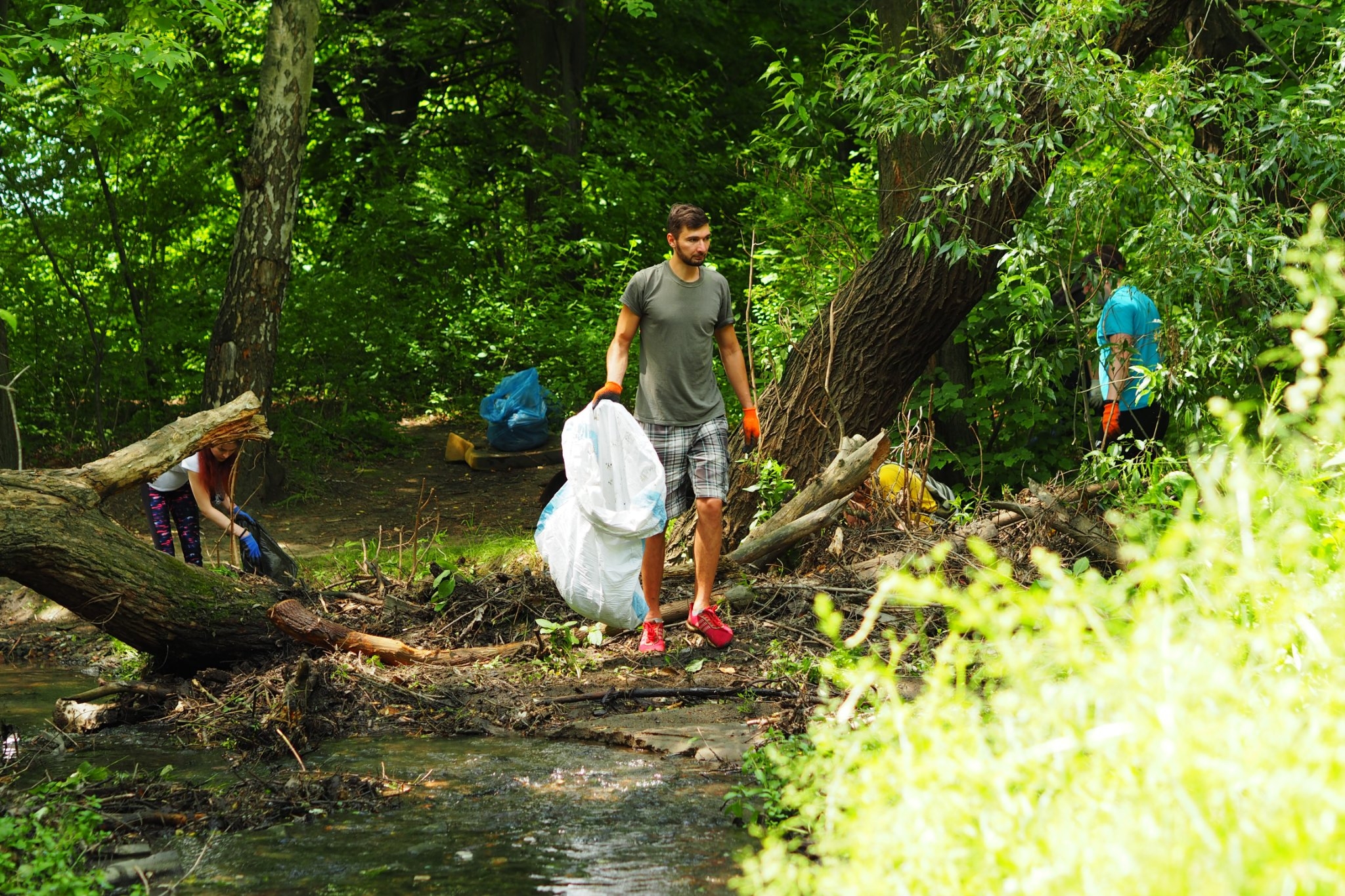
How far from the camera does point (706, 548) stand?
619 centimetres

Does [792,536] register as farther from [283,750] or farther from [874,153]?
[874,153]

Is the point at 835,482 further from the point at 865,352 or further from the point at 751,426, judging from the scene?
the point at 865,352

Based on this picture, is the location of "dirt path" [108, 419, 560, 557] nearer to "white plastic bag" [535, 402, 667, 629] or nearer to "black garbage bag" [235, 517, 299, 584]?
"black garbage bag" [235, 517, 299, 584]

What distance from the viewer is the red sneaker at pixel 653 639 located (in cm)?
607

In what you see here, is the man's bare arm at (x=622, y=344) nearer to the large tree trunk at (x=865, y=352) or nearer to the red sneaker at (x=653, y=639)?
the red sneaker at (x=653, y=639)

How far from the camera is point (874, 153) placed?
40.2 feet

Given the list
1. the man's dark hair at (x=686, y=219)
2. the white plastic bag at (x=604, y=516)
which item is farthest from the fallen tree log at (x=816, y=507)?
the man's dark hair at (x=686, y=219)

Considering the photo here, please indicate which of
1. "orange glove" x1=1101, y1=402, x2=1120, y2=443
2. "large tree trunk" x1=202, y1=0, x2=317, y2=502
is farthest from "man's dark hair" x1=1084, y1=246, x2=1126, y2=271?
"large tree trunk" x1=202, y1=0, x2=317, y2=502

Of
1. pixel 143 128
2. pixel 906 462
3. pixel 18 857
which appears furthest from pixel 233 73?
pixel 18 857

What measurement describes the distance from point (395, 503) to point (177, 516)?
15.5 feet

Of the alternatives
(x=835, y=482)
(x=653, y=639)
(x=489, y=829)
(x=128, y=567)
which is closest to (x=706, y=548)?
(x=653, y=639)

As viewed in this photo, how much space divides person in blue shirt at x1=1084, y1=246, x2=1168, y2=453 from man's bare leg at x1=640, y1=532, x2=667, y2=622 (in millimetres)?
2604

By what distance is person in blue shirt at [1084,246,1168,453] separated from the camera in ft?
22.5

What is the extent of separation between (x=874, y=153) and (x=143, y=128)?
7880 millimetres
